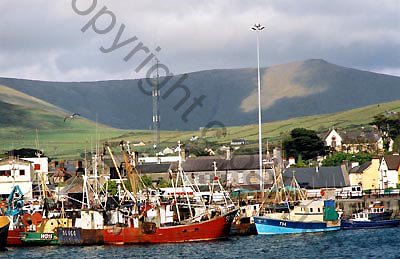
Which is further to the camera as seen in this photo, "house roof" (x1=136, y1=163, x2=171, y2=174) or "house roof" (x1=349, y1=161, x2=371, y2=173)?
"house roof" (x1=136, y1=163, x2=171, y2=174)

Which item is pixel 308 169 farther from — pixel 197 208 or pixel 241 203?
pixel 197 208

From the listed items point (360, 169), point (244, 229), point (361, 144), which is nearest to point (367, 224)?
point (244, 229)

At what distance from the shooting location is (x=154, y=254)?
253ft

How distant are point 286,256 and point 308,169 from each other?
61940 millimetres

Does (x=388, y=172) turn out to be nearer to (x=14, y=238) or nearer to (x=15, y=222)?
(x=15, y=222)

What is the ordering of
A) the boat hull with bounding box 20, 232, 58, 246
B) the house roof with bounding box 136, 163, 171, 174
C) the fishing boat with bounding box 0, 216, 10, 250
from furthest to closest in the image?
the house roof with bounding box 136, 163, 171, 174, the boat hull with bounding box 20, 232, 58, 246, the fishing boat with bounding box 0, 216, 10, 250

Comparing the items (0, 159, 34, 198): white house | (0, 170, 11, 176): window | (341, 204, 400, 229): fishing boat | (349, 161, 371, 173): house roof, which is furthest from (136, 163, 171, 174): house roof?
(341, 204, 400, 229): fishing boat

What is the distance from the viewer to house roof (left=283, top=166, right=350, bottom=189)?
129875 millimetres

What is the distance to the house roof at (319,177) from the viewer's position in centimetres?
12988

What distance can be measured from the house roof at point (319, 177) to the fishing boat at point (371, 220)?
19.6m

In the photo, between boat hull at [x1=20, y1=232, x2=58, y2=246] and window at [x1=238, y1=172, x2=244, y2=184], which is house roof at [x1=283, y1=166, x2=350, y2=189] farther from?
boat hull at [x1=20, y1=232, x2=58, y2=246]

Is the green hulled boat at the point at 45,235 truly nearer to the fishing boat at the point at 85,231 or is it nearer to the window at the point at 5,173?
the fishing boat at the point at 85,231

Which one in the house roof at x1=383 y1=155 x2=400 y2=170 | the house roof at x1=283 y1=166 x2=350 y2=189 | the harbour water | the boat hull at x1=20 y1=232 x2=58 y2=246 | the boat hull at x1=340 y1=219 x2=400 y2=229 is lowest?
the harbour water

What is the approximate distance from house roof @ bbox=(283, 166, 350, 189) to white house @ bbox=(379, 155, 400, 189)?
9.21 m
